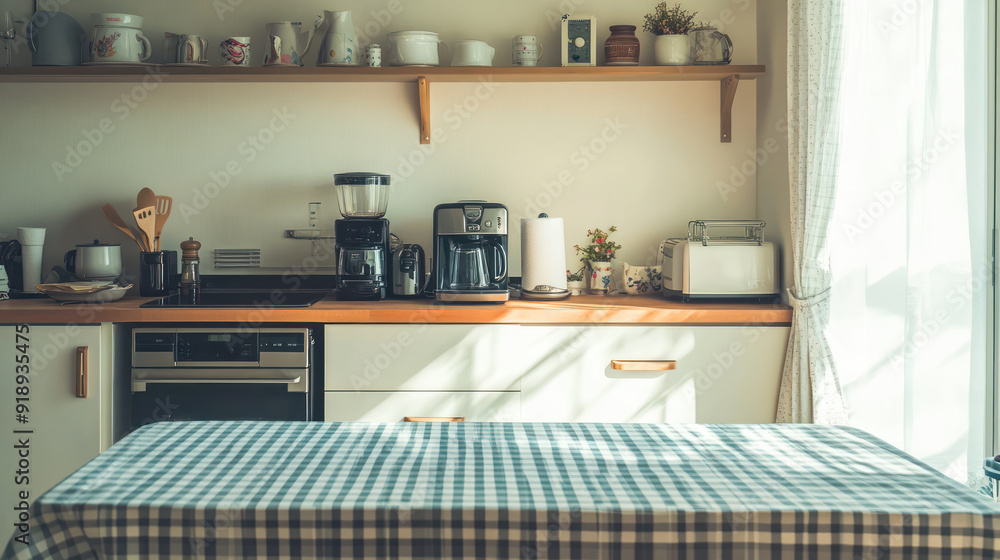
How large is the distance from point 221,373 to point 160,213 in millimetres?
884

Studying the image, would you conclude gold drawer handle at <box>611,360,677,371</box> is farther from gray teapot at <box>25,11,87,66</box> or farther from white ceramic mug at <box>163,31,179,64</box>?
gray teapot at <box>25,11,87,66</box>

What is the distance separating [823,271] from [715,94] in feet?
3.36

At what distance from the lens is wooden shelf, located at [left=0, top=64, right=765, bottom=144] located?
279 cm

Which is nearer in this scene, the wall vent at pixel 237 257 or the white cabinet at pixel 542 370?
the white cabinet at pixel 542 370

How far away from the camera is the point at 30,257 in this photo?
289 centimetres

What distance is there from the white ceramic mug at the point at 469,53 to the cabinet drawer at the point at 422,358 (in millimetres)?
1069

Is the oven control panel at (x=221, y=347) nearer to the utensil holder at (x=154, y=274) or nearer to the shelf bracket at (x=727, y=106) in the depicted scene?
the utensil holder at (x=154, y=274)

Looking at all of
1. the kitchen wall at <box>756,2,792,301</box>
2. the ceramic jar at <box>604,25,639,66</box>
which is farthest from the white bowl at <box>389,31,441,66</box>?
the kitchen wall at <box>756,2,792,301</box>

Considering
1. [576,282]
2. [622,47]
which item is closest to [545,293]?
[576,282]

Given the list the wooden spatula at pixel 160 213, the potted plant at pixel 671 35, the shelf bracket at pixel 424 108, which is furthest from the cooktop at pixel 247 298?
the potted plant at pixel 671 35

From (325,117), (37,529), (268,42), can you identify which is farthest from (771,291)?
(37,529)

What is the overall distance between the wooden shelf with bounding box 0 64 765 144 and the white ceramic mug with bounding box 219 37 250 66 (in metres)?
0.06

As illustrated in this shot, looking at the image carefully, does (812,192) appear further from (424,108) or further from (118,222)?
(118,222)

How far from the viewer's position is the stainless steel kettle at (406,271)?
2775 millimetres
